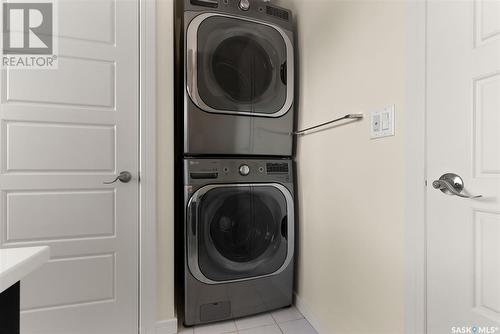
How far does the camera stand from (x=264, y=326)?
1.59 meters

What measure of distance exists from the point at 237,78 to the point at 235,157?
1.72 feet

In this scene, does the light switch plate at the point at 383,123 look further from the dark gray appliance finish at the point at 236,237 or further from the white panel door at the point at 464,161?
the dark gray appliance finish at the point at 236,237

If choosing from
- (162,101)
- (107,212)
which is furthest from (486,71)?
(107,212)

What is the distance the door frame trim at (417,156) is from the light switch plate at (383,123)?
6cm

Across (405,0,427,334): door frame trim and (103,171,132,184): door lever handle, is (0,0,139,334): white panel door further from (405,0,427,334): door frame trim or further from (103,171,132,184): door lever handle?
(405,0,427,334): door frame trim

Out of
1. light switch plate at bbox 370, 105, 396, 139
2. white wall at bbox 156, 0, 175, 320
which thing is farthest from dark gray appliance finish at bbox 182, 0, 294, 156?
light switch plate at bbox 370, 105, 396, 139

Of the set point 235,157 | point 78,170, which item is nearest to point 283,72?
point 235,157

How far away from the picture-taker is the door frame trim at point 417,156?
93 centimetres

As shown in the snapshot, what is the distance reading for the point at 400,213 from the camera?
3.21 feet

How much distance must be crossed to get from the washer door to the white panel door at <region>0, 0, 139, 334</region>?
382mm

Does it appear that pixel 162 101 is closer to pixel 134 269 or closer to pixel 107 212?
pixel 107 212

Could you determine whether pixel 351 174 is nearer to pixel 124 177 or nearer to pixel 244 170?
pixel 244 170

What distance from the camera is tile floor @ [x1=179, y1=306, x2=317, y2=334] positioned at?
1.54m

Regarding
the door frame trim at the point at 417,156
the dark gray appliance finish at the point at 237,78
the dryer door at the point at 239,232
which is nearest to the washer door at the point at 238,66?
the dark gray appliance finish at the point at 237,78
